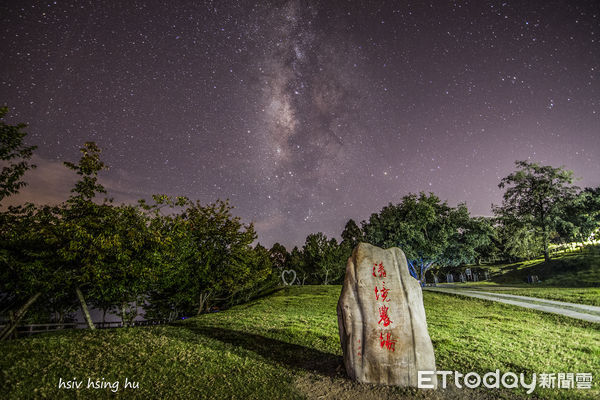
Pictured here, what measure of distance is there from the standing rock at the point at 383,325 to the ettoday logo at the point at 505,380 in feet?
0.59

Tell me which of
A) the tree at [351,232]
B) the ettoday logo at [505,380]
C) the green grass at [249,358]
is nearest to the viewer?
the green grass at [249,358]

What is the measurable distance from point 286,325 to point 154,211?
27.2ft

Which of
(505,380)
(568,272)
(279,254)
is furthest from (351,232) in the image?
(505,380)

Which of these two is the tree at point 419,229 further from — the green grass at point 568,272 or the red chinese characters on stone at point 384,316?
the red chinese characters on stone at point 384,316

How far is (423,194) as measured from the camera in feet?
114

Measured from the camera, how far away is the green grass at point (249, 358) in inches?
236

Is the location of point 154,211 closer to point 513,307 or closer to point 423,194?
point 513,307

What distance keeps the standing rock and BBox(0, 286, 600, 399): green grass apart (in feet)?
1.41

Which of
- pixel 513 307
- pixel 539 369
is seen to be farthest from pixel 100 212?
pixel 513 307

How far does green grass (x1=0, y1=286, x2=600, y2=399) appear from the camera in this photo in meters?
5.99

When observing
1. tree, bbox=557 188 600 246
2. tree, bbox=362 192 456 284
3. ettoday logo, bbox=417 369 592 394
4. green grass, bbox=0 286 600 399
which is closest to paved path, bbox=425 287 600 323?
green grass, bbox=0 286 600 399

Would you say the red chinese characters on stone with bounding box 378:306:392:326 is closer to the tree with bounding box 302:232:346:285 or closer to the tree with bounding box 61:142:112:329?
the tree with bounding box 61:142:112:329

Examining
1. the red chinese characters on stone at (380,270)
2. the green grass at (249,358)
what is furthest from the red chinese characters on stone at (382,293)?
the green grass at (249,358)

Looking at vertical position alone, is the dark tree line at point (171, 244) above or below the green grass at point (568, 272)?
above
